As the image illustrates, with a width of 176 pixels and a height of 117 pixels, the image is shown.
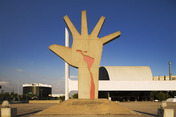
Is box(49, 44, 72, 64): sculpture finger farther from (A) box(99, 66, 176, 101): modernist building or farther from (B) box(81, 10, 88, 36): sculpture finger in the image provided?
(A) box(99, 66, 176, 101): modernist building

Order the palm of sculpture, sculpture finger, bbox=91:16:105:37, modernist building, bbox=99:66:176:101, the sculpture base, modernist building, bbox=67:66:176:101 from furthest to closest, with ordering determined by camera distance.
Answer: modernist building, bbox=99:66:176:101
modernist building, bbox=67:66:176:101
sculpture finger, bbox=91:16:105:37
the palm of sculpture
the sculpture base

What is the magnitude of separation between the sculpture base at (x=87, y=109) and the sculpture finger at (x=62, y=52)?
4.45 m

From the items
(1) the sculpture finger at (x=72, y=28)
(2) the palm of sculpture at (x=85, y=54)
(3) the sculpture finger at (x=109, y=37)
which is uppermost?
(1) the sculpture finger at (x=72, y=28)

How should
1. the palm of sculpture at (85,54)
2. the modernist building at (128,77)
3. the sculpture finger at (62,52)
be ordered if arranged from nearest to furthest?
the palm of sculpture at (85,54) → the sculpture finger at (62,52) → the modernist building at (128,77)

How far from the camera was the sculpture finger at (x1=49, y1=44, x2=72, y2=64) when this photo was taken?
17562 mm

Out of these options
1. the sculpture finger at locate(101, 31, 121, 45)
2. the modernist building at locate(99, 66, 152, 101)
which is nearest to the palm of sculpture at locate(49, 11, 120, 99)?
the sculpture finger at locate(101, 31, 121, 45)

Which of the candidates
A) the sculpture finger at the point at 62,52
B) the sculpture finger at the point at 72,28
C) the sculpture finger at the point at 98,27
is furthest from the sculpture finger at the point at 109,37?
the sculpture finger at the point at 62,52

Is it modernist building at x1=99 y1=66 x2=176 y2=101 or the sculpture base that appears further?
modernist building at x1=99 y1=66 x2=176 y2=101

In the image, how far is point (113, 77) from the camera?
52.2 m

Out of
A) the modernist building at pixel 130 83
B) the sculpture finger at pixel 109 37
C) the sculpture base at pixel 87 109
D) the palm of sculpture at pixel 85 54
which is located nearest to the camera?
the sculpture base at pixel 87 109

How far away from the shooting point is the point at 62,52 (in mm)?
17672

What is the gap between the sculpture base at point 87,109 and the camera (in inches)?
574

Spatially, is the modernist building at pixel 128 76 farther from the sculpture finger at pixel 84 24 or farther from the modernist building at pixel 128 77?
the sculpture finger at pixel 84 24

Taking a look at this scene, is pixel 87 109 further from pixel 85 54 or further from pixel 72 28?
pixel 72 28
